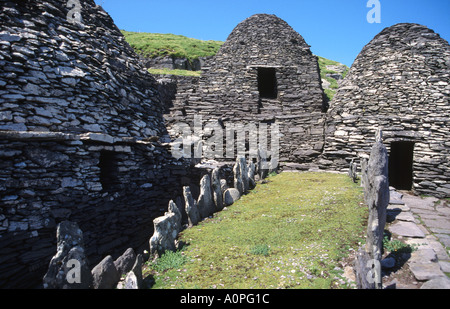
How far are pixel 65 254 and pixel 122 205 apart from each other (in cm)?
364

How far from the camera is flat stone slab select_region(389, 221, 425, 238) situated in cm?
509

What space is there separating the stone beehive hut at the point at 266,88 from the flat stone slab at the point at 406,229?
6862 mm

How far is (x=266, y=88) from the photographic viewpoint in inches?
738

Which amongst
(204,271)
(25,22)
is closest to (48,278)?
(204,271)

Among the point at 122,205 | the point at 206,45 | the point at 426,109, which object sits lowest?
the point at 122,205

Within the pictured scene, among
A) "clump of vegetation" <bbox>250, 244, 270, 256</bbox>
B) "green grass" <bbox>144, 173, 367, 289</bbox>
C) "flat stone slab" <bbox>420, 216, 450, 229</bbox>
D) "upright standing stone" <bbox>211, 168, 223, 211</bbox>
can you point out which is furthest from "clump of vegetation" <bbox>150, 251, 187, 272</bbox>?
"flat stone slab" <bbox>420, 216, 450, 229</bbox>

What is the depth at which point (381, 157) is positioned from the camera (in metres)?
4.46

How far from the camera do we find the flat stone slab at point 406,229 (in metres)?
5.09

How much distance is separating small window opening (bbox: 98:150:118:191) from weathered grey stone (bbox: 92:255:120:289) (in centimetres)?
350

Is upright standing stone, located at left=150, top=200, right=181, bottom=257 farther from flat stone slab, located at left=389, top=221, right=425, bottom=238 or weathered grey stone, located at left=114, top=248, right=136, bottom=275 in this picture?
flat stone slab, located at left=389, top=221, right=425, bottom=238

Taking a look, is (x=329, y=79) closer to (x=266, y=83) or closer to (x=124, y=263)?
(x=266, y=83)

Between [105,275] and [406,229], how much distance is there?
5937 millimetres
